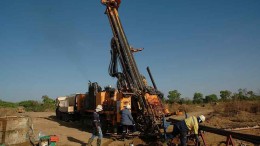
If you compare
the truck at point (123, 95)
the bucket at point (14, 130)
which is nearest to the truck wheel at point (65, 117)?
the truck at point (123, 95)

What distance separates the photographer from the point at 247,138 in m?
6.65

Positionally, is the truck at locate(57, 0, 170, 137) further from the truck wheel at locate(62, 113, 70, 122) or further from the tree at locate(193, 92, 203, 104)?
the tree at locate(193, 92, 203, 104)

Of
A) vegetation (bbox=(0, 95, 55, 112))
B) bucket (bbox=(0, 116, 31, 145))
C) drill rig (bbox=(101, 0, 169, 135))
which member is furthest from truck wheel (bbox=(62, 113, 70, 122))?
vegetation (bbox=(0, 95, 55, 112))

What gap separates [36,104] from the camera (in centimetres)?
4931

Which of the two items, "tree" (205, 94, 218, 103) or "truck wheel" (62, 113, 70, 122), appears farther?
"tree" (205, 94, 218, 103)

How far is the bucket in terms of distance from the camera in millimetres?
9227

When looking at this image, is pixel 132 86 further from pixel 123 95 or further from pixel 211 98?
pixel 211 98

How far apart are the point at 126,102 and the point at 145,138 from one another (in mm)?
2008

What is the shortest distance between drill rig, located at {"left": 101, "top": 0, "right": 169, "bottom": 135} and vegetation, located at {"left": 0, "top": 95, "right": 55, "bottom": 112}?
31.5 m

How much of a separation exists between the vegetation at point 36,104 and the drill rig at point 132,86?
3149cm

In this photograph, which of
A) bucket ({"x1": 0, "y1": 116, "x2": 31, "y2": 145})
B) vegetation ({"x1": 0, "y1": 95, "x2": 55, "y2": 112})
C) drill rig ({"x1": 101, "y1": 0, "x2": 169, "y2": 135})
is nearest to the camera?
bucket ({"x1": 0, "y1": 116, "x2": 31, "y2": 145})

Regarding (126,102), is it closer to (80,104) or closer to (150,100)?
(150,100)

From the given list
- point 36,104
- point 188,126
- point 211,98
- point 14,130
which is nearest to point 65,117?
point 14,130

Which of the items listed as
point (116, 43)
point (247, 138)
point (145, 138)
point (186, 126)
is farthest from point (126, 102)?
point (247, 138)
